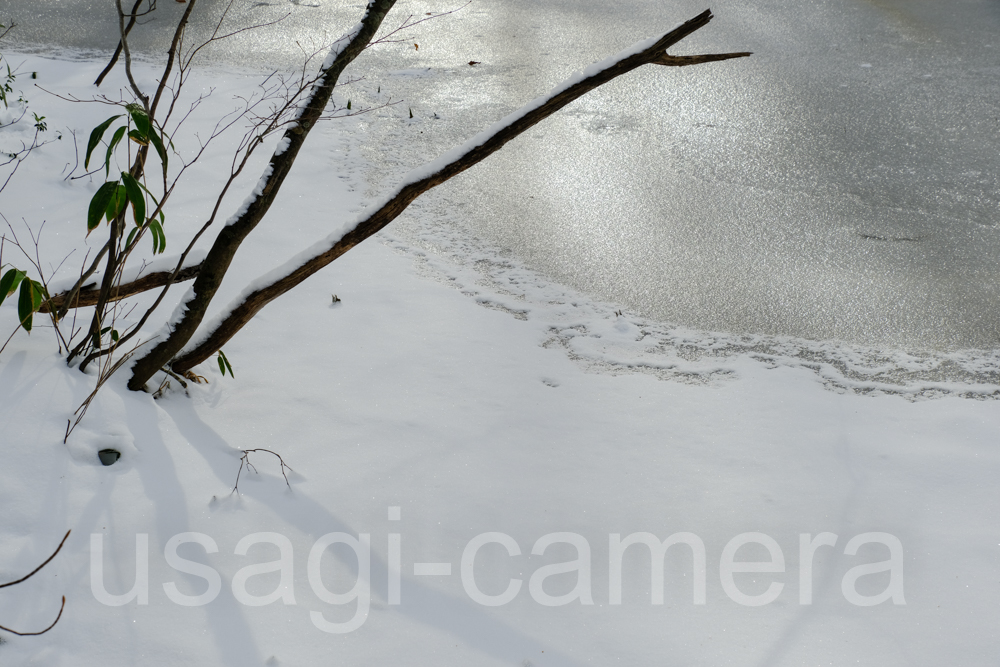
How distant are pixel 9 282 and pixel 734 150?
3.43 metres

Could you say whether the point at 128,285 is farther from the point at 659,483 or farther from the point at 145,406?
the point at 659,483

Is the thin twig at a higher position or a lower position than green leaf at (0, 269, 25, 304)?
lower

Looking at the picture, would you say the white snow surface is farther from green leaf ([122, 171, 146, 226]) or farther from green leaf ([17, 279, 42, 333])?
green leaf ([17, 279, 42, 333])

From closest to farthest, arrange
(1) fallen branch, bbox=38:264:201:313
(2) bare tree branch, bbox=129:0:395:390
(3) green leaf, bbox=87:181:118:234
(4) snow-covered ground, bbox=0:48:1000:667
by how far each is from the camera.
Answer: (4) snow-covered ground, bbox=0:48:1000:667 < (3) green leaf, bbox=87:181:118:234 < (2) bare tree branch, bbox=129:0:395:390 < (1) fallen branch, bbox=38:264:201:313

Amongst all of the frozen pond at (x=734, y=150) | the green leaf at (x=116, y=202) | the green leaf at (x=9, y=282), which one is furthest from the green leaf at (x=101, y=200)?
the frozen pond at (x=734, y=150)

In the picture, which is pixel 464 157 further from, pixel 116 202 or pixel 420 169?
pixel 116 202

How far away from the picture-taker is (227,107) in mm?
4293

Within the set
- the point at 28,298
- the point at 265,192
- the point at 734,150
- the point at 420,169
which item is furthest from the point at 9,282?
the point at 734,150

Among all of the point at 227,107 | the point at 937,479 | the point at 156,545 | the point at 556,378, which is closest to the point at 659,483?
the point at 556,378

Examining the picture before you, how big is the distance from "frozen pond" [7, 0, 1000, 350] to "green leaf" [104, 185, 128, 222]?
5.89ft

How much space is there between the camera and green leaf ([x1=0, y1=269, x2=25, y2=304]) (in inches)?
69.8

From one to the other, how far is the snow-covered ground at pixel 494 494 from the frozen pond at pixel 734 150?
372 mm

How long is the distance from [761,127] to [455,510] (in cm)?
326

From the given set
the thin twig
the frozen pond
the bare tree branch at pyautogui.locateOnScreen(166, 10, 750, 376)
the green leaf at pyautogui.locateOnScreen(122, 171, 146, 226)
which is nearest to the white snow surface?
the bare tree branch at pyautogui.locateOnScreen(166, 10, 750, 376)
